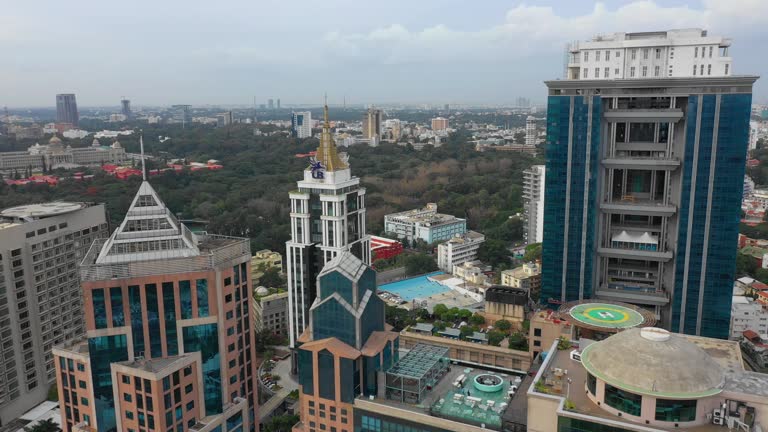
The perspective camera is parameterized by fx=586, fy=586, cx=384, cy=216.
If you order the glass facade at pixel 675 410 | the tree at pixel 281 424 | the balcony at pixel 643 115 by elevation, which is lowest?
the tree at pixel 281 424

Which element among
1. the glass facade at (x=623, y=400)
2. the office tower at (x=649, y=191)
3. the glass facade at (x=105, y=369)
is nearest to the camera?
the glass facade at (x=623, y=400)

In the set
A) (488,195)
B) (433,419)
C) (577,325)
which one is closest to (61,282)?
(433,419)

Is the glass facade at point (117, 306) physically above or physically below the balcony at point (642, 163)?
below

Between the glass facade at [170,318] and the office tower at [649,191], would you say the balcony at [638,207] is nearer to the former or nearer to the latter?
the office tower at [649,191]

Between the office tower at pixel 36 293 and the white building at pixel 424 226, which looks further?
the white building at pixel 424 226

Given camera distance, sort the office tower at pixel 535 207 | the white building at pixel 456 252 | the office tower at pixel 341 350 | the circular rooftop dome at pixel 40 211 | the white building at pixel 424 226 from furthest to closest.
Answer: the white building at pixel 424 226
the office tower at pixel 535 207
the white building at pixel 456 252
the circular rooftop dome at pixel 40 211
the office tower at pixel 341 350

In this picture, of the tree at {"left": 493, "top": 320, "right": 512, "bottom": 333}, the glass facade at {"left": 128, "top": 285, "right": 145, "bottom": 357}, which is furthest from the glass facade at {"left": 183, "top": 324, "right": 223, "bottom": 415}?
the tree at {"left": 493, "top": 320, "right": 512, "bottom": 333}

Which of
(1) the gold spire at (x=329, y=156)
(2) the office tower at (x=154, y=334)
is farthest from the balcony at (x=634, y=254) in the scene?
(2) the office tower at (x=154, y=334)
